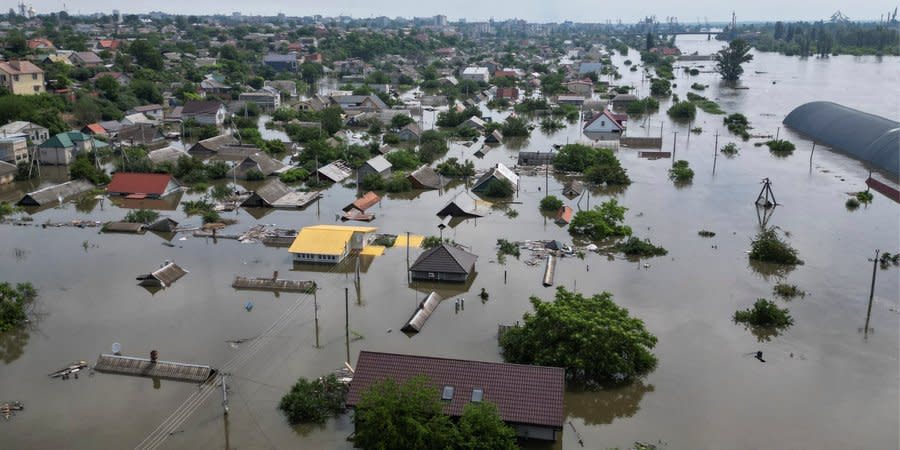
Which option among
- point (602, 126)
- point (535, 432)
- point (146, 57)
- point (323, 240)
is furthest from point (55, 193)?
point (146, 57)

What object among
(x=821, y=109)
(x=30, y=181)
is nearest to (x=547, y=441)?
(x=30, y=181)

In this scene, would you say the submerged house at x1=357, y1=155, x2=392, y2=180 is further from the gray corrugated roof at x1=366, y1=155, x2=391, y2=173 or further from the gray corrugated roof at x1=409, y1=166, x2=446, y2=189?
the gray corrugated roof at x1=409, y1=166, x2=446, y2=189

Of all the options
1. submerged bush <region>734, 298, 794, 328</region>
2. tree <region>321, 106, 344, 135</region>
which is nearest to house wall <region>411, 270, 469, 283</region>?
submerged bush <region>734, 298, 794, 328</region>

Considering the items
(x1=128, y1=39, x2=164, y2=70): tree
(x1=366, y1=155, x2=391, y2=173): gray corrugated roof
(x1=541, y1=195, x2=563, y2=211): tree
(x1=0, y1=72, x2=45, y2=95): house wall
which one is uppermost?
(x1=128, y1=39, x2=164, y2=70): tree

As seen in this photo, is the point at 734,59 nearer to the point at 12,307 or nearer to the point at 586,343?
the point at 586,343

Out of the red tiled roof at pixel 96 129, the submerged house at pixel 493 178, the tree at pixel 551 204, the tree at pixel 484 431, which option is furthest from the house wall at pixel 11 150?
the tree at pixel 484 431

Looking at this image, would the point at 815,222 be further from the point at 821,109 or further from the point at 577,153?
the point at 821,109
